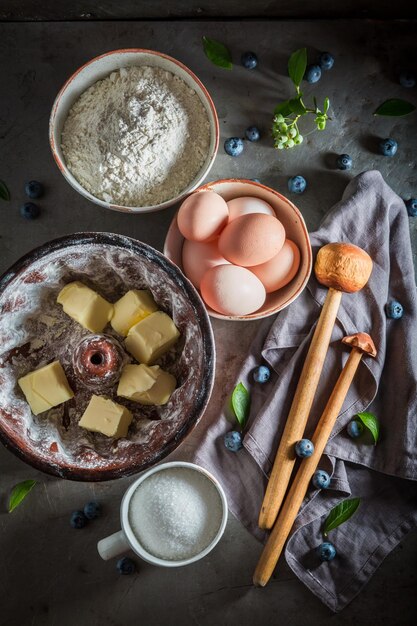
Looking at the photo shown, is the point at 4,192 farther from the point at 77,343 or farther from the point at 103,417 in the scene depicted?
the point at 103,417

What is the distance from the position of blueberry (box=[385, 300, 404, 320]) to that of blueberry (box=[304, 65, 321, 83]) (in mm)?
471

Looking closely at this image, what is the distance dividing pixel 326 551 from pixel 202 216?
66 centimetres

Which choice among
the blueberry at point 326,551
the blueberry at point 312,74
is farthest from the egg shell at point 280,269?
the blueberry at point 326,551

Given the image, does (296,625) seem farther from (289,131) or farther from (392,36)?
(392,36)

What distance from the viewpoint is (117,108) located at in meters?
1.06

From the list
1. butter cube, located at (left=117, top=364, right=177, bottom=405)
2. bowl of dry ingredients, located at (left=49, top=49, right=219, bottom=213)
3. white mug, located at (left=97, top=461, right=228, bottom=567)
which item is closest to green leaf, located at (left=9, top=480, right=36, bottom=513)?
white mug, located at (left=97, top=461, right=228, bottom=567)

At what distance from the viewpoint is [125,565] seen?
1.14m

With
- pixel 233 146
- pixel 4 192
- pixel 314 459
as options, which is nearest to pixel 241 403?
pixel 314 459

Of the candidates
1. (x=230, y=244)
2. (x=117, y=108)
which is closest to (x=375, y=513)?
(x=230, y=244)

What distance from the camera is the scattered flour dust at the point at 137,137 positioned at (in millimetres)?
1043

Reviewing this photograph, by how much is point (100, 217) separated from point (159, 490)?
54 centimetres

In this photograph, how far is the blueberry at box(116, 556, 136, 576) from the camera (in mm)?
1141

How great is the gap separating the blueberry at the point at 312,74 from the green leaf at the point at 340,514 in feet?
2.71

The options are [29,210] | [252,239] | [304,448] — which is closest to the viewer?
[252,239]
